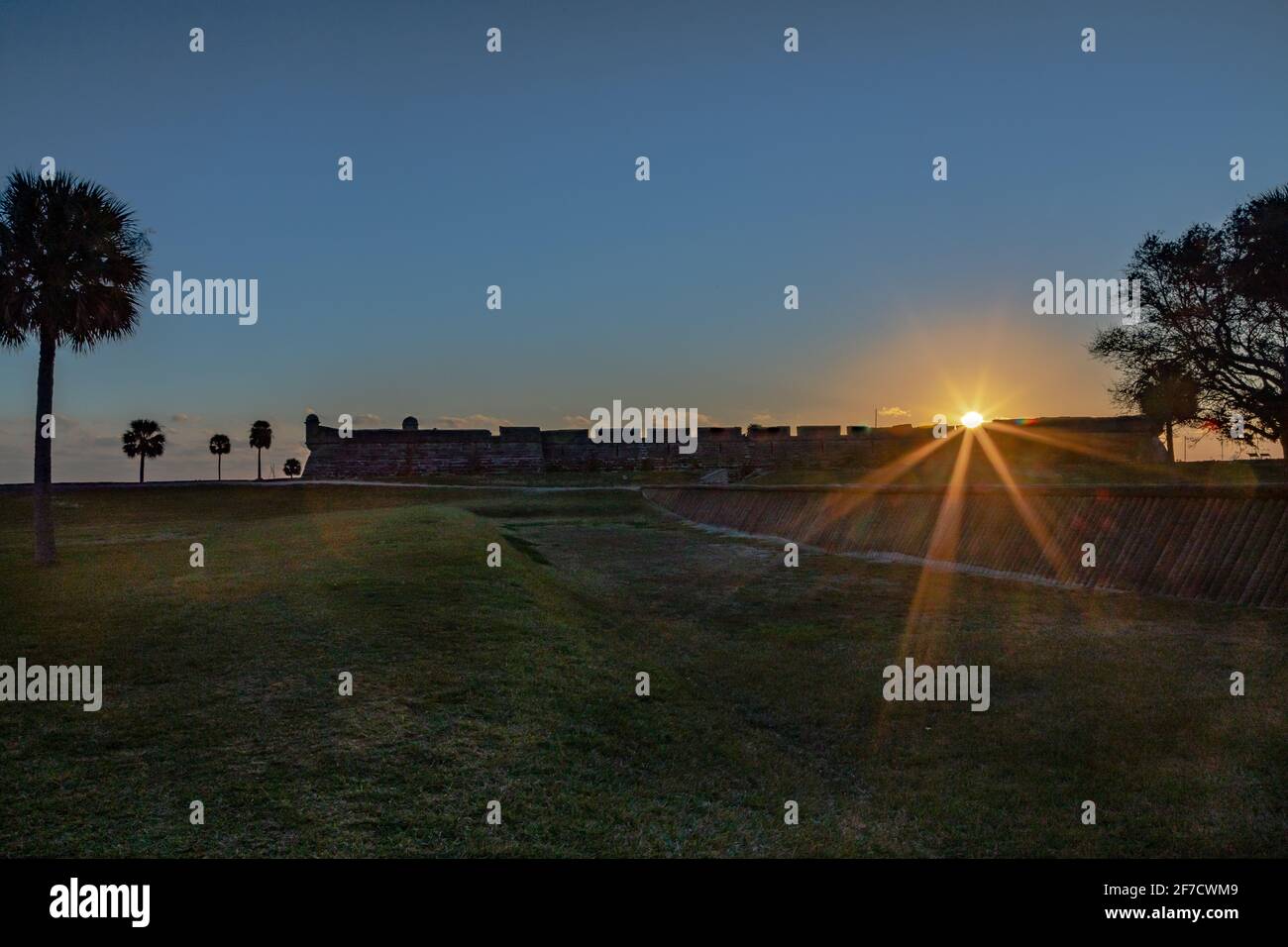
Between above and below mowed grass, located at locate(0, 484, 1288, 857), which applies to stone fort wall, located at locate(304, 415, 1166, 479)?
above

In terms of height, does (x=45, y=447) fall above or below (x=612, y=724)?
above

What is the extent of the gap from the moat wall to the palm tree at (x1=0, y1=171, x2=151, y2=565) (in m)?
20.3

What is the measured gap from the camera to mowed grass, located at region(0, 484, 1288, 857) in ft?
17.0

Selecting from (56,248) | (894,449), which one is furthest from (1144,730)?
(894,449)

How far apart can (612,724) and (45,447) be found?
1854 centimetres

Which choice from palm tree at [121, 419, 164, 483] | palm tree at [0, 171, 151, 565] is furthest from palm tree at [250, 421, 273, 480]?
palm tree at [0, 171, 151, 565]

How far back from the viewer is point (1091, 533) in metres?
15.7

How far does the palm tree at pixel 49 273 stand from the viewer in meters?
18.3

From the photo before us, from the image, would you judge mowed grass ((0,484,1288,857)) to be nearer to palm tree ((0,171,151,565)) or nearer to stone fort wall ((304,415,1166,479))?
palm tree ((0,171,151,565))

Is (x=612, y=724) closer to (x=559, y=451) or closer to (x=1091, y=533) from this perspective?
(x=1091, y=533)

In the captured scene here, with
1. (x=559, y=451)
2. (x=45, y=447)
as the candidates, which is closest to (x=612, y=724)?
(x=45, y=447)

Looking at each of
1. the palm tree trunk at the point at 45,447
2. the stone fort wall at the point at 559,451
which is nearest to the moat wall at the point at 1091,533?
the palm tree trunk at the point at 45,447

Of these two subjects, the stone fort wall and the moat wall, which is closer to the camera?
the moat wall
